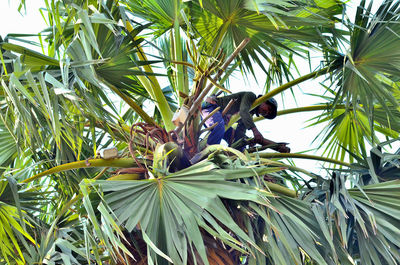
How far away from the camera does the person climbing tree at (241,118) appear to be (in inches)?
155

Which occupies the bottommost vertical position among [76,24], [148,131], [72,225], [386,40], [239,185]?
[72,225]

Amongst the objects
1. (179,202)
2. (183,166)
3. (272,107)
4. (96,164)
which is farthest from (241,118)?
(179,202)

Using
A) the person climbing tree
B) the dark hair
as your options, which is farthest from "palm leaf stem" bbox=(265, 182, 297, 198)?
the dark hair

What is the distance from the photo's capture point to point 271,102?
4.36 meters

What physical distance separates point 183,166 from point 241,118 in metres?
0.95

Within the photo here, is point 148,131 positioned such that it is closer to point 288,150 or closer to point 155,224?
point 155,224

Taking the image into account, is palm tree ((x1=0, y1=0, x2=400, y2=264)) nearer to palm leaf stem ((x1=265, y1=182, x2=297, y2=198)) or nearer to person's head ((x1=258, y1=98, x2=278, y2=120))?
palm leaf stem ((x1=265, y1=182, x2=297, y2=198))

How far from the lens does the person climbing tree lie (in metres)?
3.93

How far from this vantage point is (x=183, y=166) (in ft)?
10.7

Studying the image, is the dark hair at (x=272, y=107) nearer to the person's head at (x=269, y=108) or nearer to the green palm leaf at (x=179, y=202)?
the person's head at (x=269, y=108)

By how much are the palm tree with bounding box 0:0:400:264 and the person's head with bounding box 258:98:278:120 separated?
0.32m

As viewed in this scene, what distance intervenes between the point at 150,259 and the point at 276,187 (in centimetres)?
95

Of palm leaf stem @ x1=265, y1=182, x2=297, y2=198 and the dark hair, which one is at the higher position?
the dark hair

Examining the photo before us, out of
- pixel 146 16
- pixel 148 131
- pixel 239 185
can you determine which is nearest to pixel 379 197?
pixel 239 185
